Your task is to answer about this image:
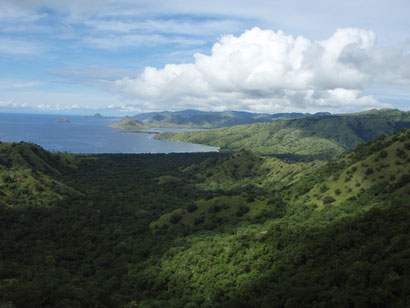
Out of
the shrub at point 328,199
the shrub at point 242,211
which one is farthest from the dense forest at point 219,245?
the shrub at point 242,211

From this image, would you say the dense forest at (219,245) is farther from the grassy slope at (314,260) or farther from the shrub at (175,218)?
the shrub at (175,218)

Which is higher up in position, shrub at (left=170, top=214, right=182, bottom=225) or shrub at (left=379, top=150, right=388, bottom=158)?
shrub at (left=379, top=150, right=388, bottom=158)

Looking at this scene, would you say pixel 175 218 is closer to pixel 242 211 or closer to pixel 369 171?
pixel 242 211

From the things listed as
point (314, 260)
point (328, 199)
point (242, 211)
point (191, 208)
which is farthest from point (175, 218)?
point (314, 260)

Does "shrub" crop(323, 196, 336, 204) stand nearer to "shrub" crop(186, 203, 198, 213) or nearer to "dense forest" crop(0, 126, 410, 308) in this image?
"dense forest" crop(0, 126, 410, 308)

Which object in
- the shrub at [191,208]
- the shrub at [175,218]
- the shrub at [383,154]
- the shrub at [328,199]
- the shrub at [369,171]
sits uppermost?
the shrub at [383,154]

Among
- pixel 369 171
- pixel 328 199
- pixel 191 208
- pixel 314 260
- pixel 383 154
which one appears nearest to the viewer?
pixel 314 260

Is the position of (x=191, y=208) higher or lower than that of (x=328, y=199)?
lower

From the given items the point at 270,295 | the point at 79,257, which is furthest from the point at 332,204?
the point at 79,257

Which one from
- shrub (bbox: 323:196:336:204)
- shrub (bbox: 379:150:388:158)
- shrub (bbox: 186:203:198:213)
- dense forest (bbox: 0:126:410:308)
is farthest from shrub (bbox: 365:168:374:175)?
shrub (bbox: 186:203:198:213)
